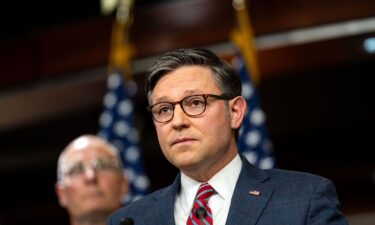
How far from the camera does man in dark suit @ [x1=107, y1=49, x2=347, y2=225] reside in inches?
66.7

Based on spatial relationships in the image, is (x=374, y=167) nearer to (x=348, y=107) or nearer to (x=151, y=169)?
(x=348, y=107)

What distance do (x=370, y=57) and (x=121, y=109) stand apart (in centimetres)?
199

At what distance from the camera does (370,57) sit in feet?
15.6

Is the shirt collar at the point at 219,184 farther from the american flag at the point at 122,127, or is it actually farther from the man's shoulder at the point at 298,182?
the american flag at the point at 122,127

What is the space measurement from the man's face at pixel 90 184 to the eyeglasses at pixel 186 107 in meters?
1.26

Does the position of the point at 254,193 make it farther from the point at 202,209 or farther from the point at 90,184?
the point at 90,184

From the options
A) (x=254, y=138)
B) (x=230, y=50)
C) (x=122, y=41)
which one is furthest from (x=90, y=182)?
(x=230, y=50)

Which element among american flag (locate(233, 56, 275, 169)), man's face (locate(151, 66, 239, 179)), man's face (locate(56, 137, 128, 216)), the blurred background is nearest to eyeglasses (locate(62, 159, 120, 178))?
man's face (locate(56, 137, 128, 216))

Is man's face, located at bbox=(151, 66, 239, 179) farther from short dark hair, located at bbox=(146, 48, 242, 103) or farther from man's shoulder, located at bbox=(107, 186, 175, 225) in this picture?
man's shoulder, located at bbox=(107, 186, 175, 225)

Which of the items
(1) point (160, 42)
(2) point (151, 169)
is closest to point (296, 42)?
(1) point (160, 42)

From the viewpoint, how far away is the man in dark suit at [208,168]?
1694 mm

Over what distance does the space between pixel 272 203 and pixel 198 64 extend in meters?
0.51

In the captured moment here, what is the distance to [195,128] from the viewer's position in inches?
70.5

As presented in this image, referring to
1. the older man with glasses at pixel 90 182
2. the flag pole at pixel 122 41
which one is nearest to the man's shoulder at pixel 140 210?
the older man with glasses at pixel 90 182
